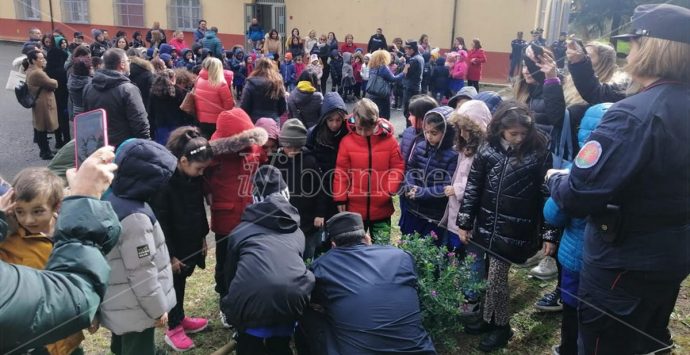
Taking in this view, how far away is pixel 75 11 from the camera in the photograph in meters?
25.0

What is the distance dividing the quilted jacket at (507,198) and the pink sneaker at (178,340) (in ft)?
7.03

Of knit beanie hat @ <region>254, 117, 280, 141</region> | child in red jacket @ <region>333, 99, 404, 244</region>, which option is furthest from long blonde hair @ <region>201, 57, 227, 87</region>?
child in red jacket @ <region>333, 99, 404, 244</region>

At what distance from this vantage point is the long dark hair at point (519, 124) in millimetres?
3367

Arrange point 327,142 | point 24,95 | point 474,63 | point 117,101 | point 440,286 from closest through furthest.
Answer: point 440,286 → point 327,142 → point 117,101 → point 24,95 → point 474,63

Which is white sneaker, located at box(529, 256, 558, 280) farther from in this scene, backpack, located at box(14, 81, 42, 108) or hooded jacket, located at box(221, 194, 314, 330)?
backpack, located at box(14, 81, 42, 108)

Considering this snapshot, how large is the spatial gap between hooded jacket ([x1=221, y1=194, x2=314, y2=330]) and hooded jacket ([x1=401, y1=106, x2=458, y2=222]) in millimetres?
1467

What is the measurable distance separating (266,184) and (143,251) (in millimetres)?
888

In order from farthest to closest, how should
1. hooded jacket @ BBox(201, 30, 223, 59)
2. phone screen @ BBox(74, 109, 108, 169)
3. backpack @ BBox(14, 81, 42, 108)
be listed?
hooded jacket @ BBox(201, 30, 223, 59) → backpack @ BBox(14, 81, 42, 108) → phone screen @ BBox(74, 109, 108, 169)

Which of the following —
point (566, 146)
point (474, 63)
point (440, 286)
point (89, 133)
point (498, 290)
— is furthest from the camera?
point (474, 63)

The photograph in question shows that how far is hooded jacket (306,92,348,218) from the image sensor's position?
4414 mm

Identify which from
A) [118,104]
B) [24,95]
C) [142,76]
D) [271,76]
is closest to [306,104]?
[271,76]

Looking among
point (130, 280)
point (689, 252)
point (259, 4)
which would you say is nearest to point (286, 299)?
point (130, 280)

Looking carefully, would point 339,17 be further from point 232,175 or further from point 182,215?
point 182,215

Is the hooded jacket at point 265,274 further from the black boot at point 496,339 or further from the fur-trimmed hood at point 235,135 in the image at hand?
the black boot at point 496,339
